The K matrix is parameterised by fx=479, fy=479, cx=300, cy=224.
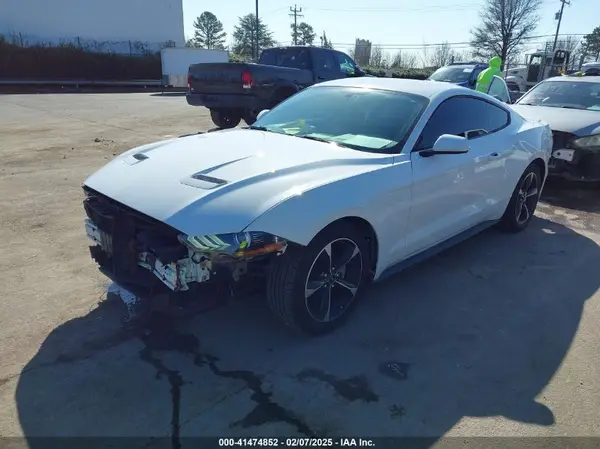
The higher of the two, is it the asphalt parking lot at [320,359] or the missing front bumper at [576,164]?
the missing front bumper at [576,164]

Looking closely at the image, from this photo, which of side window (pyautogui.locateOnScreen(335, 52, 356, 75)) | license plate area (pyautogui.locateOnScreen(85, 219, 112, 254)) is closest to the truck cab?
side window (pyautogui.locateOnScreen(335, 52, 356, 75))

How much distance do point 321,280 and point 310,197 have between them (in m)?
0.59

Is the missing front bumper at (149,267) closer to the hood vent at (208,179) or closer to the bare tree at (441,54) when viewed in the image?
the hood vent at (208,179)

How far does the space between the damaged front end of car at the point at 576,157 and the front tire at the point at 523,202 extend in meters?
1.43

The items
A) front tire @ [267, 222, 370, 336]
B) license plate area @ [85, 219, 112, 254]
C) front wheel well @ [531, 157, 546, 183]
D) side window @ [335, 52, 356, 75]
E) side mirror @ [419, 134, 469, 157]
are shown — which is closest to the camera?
front tire @ [267, 222, 370, 336]

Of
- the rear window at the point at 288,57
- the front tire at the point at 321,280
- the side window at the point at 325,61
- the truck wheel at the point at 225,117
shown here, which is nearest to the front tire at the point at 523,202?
the front tire at the point at 321,280

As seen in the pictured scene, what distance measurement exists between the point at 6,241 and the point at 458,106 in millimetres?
4317

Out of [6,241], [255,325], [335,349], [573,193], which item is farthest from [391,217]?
[573,193]

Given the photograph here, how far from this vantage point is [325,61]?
11.6 meters

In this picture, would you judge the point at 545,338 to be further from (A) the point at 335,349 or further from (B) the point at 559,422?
(A) the point at 335,349

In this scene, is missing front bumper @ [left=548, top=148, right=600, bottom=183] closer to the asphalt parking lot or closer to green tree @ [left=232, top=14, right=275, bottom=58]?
the asphalt parking lot

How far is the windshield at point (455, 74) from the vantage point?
46.6ft

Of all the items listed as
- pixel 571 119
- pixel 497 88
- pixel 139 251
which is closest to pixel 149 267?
pixel 139 251

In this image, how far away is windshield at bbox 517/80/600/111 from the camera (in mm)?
7633
